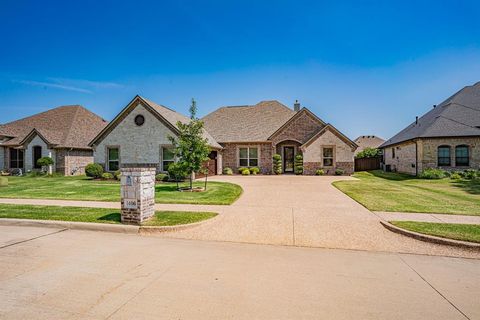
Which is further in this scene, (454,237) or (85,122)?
(85,122)

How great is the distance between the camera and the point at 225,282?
13.3 feet

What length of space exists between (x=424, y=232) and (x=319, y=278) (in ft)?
12.9

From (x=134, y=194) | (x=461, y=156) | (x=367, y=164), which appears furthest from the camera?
(x=367, y=164)

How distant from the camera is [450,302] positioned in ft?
11.5

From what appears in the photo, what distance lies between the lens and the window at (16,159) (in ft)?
86.1

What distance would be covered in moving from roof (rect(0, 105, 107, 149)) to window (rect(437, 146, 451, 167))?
33415 mm

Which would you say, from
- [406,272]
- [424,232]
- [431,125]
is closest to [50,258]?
[406,272]

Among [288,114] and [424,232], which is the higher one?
[288,114]

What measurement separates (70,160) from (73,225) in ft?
71.7

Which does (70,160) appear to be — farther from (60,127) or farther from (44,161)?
(60,127)

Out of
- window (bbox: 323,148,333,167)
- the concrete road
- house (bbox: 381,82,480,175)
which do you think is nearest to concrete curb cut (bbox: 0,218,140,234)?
the concrete road

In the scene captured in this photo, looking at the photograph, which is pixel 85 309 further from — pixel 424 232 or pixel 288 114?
pixel 288 114

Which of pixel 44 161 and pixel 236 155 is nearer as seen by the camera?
pixel 44 161

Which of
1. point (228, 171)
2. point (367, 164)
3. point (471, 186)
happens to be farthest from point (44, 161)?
point (367, 164)
